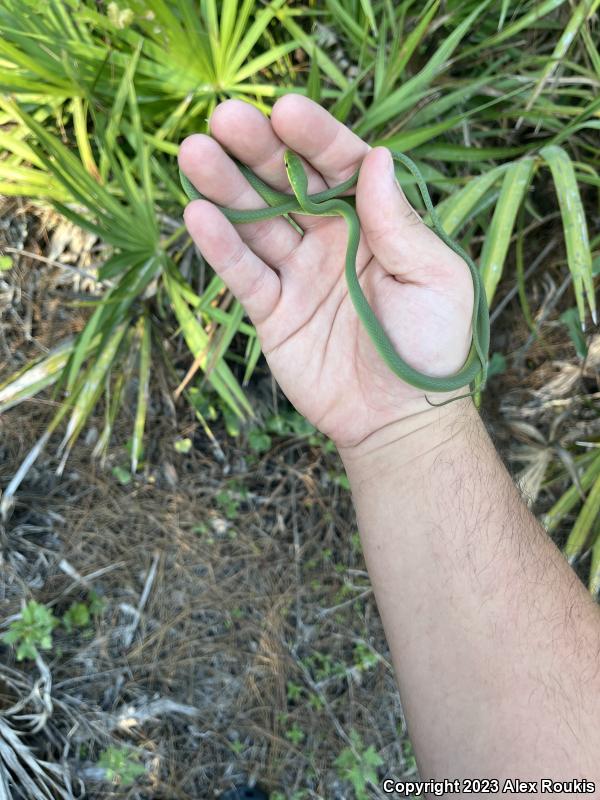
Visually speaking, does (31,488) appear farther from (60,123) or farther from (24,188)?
(60,123)

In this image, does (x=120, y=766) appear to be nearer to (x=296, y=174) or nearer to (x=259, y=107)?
(x=296, y=174)

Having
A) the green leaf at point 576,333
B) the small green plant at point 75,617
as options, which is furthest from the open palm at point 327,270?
the small green plant at point 75,617

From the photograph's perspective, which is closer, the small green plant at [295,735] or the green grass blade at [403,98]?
the green grass blade at [403,98]

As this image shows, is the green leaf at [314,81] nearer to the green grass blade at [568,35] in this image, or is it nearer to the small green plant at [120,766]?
the green grass blade at [568,35]

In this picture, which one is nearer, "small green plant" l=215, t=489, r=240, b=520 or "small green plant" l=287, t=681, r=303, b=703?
"small green plant" l=287, t=681, r=303, b=703

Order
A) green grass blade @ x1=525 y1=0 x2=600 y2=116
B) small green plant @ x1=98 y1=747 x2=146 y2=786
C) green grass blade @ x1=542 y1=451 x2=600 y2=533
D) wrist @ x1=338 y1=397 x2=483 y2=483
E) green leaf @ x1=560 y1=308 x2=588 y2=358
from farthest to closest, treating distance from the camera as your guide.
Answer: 1. small green plant @ x1=98 y1=747 x2=146 y2=786
2. green grass blade @ x1=542 y1=451 x2=600 y2=533
3. green leaf @ x1=560 y1=308 x2=588 y2=358
4. green grass blade @ x1=525 y1=0 x2=600 y2=116
5. wrist @ x1=338 y1=397 x2=483 y2=483

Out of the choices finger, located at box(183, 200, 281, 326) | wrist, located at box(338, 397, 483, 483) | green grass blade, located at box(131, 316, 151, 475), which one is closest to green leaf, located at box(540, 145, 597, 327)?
wrist, located at box(338, 397, 483, 483)

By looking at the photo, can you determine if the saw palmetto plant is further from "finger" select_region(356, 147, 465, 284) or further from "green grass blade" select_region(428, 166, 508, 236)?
"finger" select_region(356, 147, 465, 284)
